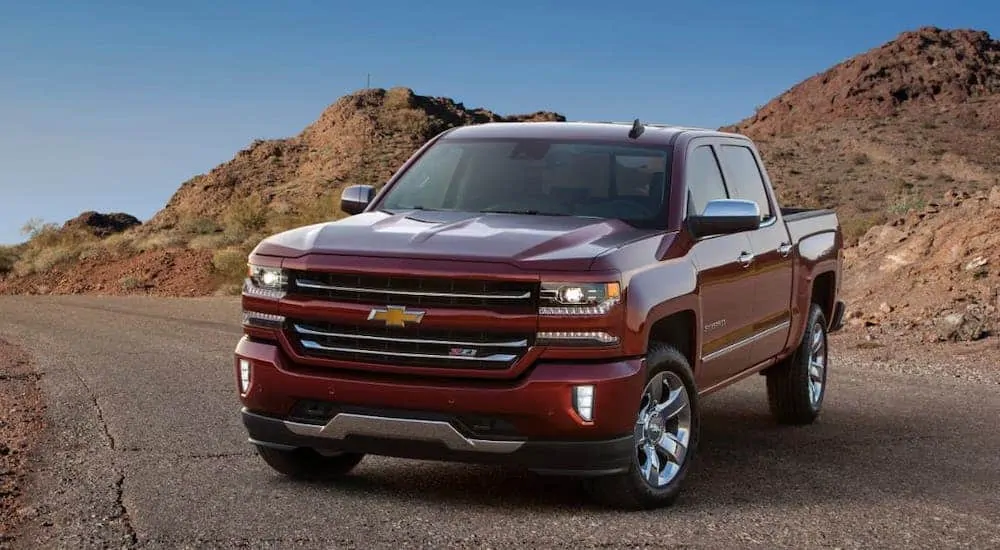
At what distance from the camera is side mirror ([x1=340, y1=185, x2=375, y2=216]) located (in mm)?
7758

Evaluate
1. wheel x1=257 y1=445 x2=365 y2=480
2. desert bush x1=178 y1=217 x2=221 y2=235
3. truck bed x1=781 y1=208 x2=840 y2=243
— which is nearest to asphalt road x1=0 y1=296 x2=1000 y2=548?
wheel x1=257 y1=445 x2=365 y2=480

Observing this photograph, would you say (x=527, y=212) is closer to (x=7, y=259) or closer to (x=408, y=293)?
(x=408, y=293)

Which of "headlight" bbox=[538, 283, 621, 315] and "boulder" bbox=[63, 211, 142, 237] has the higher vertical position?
"headlight" bbox=[538, 283, 621, 315]

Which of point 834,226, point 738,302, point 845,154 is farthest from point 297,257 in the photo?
point 845,154

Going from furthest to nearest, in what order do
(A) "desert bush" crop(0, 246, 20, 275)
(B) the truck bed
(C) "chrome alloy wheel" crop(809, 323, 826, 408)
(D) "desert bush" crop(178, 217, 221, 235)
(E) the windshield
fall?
1. (D) "desert bush" crop(178, 217, 221, 235)
2. (A) "desert bush" crop(0, 246, 20, 275)
3. (C) "chrome alloy wheel" crop(809, 323, 826, 408)
4. (B) the truck bed
5. (E) the windshield

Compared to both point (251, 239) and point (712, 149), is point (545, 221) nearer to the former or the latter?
point (712, 149)

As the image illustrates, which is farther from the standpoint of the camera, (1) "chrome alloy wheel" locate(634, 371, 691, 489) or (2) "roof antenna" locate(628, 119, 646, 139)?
(2) "roof antenna" locate(628, 119, 646, 139)

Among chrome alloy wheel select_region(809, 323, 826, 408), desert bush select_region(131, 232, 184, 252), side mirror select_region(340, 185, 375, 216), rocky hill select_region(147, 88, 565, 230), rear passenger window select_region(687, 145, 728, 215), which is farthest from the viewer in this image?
rocky hill select_region(147, 88, 565, 230)

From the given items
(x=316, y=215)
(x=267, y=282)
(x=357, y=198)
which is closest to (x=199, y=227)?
(x=316, y=215)

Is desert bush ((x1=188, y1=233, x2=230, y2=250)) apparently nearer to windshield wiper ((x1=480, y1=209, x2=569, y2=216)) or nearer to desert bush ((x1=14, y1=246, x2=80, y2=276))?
desert bush ((x1=14, y1=246, x2=80, y2=276))

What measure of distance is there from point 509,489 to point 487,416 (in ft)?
3.63

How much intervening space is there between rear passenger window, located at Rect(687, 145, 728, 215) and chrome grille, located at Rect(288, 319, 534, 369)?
181 centimetres

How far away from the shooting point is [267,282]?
21.6 ft

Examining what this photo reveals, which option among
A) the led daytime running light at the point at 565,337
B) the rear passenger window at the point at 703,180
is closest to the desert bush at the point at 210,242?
the rear passenger window at the point at 703,180
